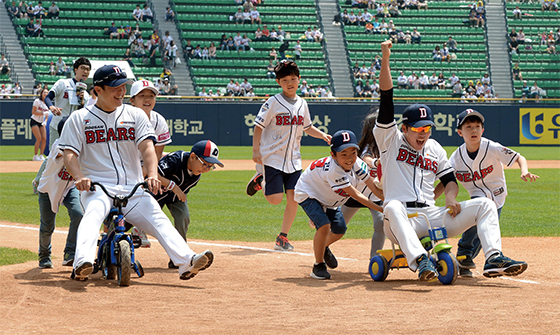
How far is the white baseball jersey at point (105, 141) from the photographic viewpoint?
5562 mm

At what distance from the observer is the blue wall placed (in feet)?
87.9

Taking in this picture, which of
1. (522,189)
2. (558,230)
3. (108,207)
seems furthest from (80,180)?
(522,189)

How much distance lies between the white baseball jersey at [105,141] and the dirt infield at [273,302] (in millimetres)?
916

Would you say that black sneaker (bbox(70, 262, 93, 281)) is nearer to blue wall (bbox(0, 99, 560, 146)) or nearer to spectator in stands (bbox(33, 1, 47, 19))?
blue wall (bbox(0, 99, 560, 146))

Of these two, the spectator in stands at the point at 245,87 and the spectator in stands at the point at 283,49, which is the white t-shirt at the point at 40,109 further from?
the spectator in stands at the point at 283,49

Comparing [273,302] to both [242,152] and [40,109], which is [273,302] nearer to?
[40,109]

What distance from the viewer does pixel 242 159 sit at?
912 inches

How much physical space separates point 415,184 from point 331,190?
2.81 feet

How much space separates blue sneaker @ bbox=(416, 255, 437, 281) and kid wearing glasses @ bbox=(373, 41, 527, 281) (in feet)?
0.56

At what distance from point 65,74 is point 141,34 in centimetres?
Result: 496

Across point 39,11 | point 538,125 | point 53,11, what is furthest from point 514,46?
point 39,11

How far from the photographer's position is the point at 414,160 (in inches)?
227

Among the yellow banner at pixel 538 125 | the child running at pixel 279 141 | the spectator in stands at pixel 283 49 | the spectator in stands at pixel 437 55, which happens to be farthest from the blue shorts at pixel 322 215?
the spectator in stands at pixel 437 55

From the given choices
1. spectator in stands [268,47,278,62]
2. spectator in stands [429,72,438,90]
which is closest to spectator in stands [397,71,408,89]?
spectator in stands [429,72,438,90]
